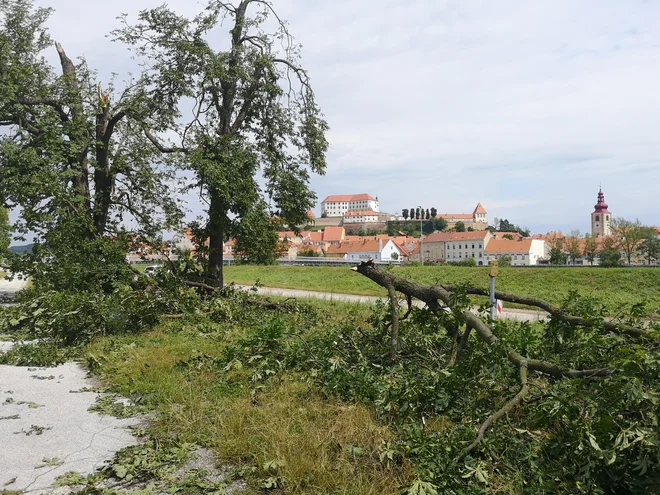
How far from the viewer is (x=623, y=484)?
10.1 ft

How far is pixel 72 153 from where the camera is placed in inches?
563

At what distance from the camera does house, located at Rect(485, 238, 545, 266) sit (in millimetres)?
112125

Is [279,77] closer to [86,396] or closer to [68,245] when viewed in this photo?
[68,245]

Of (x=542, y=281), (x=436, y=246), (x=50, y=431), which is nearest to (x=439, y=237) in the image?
(x=436, y=246)

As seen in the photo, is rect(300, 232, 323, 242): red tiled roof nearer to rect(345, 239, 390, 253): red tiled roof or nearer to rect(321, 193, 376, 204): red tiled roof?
rect(345, 239, 390, 253): red tiled roof

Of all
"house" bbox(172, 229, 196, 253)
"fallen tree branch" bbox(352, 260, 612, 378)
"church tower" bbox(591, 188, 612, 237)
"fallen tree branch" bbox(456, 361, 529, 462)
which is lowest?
"fallen tree branch" bbox(456, 361, 529, 462)

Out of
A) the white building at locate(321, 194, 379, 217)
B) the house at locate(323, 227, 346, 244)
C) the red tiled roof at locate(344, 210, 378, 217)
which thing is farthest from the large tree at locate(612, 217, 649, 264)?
the white building at locate(321, 194, 379, 217)

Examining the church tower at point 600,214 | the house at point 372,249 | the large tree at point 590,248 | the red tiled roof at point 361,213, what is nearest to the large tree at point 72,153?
the large tree at point 590,248

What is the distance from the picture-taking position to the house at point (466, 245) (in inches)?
4764

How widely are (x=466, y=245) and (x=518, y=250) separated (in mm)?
13909

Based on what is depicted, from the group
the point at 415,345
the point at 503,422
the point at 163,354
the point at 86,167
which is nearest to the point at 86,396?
the point at 163,354

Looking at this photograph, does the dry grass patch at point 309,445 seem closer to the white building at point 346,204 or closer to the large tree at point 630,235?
the large tree at point 630,235

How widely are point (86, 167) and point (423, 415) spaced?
13.8 metres

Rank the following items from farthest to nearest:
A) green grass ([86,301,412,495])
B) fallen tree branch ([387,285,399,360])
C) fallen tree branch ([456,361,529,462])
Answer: fallen tree branch ([387,285,399,360]) < green grass ([86,301,412,495]) < fallen tree branch ([456,361,529,462])
